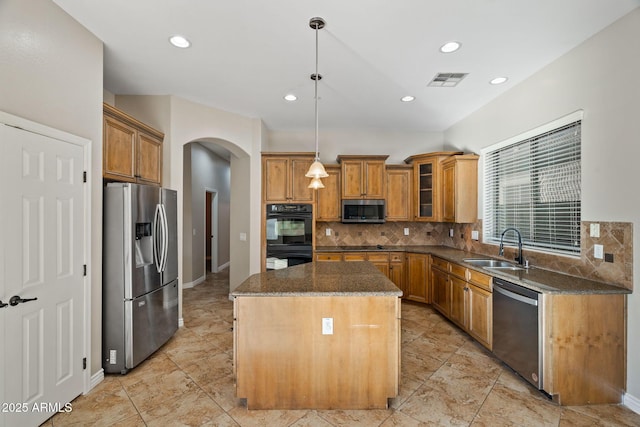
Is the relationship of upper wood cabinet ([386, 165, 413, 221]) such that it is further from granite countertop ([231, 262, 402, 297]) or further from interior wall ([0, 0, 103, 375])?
interior wall ([0, 0, 103, 375])

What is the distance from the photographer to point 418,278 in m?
A: 4.51

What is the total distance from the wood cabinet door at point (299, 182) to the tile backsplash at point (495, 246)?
31.1 inches

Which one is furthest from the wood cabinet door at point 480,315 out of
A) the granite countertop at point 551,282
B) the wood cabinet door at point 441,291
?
the wood cabinet door at point 441,291

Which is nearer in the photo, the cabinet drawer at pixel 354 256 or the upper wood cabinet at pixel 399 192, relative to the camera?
the cabinet drawer at pixel 354 256

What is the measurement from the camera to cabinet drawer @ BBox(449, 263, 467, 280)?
3381 millimetres

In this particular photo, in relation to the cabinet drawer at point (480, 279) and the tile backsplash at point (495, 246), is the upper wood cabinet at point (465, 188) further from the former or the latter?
the cabinet drawer at point (480, 279)

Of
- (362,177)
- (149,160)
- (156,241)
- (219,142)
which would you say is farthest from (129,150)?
(362,177)

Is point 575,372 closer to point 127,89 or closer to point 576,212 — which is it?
point 576,212

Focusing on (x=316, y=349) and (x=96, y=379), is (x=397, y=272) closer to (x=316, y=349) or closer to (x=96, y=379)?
(x=316, y=349)

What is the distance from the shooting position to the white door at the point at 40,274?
5.75 feet

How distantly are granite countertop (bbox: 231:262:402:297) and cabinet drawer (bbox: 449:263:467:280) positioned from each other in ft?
4.24

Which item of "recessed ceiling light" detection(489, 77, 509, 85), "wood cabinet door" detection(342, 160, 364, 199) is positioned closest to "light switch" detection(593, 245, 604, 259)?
"recessed ceiling light" detection(489, 77, 509, 85)

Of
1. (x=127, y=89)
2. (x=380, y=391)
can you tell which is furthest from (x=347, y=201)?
(x=127, y=89)

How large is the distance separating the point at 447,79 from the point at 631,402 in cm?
328
